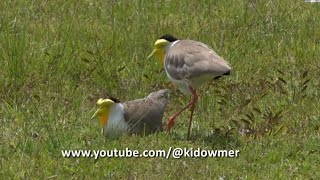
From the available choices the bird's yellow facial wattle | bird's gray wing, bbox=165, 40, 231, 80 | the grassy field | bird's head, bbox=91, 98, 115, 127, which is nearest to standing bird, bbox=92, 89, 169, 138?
bird's head, bbox=91, 98, 115, 127

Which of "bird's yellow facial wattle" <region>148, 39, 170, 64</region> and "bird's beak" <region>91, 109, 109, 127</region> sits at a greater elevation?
"bird's yellow facial wattle" <region>148, 39, 170, 64</region>

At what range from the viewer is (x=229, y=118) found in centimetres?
779

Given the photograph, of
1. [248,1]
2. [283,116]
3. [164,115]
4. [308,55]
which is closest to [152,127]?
[164,115]

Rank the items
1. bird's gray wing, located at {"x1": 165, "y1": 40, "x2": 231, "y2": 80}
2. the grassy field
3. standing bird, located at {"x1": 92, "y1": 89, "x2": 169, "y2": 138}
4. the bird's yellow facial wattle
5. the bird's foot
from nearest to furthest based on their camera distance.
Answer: the grassy field
bird's gray wing, located at {"x1": 165, "y1": 40, "x2": 231, "y2": 80}
standing bird, located at {"x1": 92, "y1": 89, "x2": 169, "y2": 138}
the bird's foot
the bird's yellow facial wattle

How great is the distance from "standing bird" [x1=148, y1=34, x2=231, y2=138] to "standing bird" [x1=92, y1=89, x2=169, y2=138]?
15 cm

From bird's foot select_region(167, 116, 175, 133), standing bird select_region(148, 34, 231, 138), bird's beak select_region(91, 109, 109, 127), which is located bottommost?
bird's foot select_region(167, 116, 175, 133)

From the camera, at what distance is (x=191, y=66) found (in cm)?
719

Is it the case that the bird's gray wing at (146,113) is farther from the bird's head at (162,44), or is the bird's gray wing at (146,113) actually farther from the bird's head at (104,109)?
the bird's head at (162,44)

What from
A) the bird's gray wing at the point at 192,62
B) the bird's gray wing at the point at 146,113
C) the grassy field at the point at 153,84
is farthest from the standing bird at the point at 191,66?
the grassy field at the point at 153,84

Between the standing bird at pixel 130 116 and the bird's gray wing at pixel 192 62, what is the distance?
325mm

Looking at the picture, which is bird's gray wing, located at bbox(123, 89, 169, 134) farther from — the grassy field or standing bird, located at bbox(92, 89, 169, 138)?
the grassy field

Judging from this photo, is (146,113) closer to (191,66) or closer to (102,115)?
(102,115)

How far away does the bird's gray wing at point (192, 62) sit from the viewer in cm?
695

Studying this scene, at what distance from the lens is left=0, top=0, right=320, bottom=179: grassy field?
6.64 m
